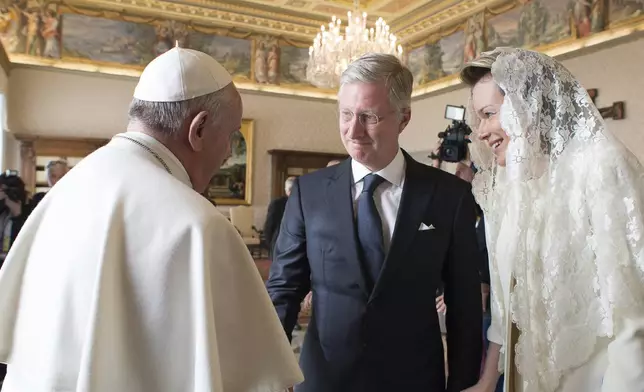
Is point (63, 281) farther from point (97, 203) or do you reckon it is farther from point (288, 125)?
point (288, 125)

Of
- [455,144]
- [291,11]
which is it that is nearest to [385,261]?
[455,144]

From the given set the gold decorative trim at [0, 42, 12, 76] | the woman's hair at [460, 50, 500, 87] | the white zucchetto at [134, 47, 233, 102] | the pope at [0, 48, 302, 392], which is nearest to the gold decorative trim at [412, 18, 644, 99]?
the woman's hair at [460, 50, 500, 87]

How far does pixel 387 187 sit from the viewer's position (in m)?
1.82

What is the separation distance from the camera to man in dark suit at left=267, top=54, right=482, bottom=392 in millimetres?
1676

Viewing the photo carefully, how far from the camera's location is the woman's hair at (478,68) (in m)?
1.70

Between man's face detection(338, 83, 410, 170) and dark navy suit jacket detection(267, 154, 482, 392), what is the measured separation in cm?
12

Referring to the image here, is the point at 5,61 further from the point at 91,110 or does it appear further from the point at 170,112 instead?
the point at 170,112

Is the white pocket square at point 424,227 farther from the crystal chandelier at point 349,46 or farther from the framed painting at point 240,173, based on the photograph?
the framed painting at point 240,173

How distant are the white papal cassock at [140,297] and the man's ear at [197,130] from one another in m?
0.12

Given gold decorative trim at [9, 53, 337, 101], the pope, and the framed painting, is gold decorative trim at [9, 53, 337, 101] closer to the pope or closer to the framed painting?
the framed painting

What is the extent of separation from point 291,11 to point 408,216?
10292mm

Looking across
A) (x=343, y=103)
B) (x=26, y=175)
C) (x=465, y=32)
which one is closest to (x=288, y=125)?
(x=465, y=32)

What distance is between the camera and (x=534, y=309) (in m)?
1.53

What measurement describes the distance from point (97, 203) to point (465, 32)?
32.8ft
